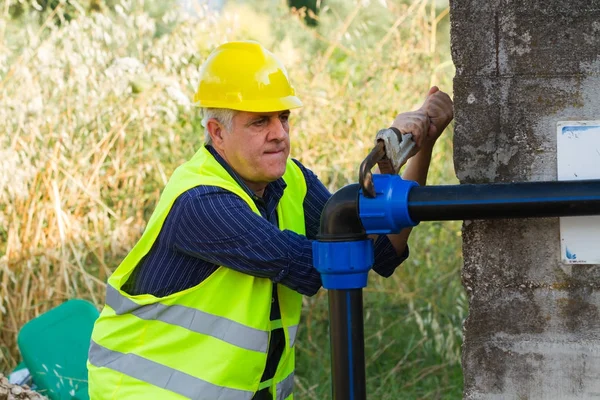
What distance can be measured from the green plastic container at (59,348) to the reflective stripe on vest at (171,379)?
168cm

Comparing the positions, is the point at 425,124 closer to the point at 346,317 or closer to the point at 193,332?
the point at 346,317

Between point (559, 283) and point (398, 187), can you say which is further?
point (559, 283)

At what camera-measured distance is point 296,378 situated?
471 cm

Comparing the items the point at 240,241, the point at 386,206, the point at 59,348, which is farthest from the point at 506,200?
the point at 59,348

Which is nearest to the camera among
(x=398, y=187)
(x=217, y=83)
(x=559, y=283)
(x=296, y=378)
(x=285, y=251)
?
(x=398, y=187)

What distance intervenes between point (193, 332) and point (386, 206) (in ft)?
2.76

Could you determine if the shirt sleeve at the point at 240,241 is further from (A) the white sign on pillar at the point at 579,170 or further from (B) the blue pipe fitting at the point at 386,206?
(A) the white sign on pillar at the point at 579,170

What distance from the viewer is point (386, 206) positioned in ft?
6.40

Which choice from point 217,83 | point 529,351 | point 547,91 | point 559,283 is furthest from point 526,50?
point 217,83

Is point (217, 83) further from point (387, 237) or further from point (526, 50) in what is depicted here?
point (526, 50)

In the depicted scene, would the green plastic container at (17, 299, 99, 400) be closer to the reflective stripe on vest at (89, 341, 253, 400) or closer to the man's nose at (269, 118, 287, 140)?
the reflective stripe on vest at (89, 341, 253, 400)

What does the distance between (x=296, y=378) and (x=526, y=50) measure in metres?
2.99

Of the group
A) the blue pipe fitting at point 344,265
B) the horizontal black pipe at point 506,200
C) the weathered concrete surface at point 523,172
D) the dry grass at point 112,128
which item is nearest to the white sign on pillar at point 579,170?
the weathered concrete surface at point 523,172

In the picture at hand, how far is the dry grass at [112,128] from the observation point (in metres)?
4.95
